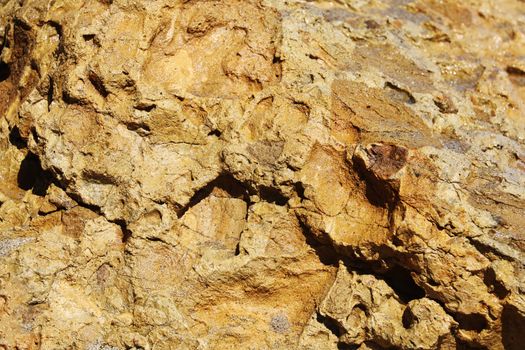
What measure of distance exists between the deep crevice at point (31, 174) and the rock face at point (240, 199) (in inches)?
0.7

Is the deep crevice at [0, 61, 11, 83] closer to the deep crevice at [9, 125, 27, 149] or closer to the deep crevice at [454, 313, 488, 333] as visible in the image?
the deep crevice at [9, 125, 27, 149]

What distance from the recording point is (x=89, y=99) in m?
3.60

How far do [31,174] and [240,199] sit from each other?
4.94ft

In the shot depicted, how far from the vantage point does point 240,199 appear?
12.1ft

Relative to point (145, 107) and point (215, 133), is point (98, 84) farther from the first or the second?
point (215, 133)

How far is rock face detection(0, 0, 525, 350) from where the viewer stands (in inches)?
131

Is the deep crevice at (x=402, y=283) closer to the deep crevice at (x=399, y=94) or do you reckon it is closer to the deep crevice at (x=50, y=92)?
the deep crevice at (x=399, y=94)

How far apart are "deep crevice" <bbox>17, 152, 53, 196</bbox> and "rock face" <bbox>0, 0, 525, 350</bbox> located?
0.05 ft

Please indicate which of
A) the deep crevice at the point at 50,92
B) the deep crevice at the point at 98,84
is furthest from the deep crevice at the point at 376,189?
the deep crevice at the point at 50,92

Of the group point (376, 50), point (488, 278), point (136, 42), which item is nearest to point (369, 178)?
point (488, 278)

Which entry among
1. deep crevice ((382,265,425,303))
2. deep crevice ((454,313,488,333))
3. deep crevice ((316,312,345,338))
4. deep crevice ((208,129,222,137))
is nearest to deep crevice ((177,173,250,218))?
deep crevice ((208,129,222,137))

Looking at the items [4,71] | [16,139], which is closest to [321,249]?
[16,139]

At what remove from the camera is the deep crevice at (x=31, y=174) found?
384cm

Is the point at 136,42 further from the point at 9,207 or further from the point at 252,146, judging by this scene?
the point at 9,207
